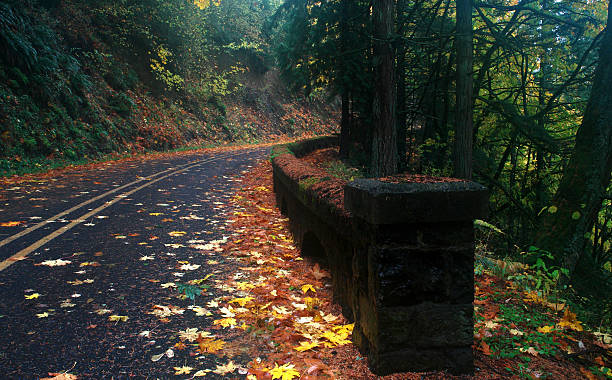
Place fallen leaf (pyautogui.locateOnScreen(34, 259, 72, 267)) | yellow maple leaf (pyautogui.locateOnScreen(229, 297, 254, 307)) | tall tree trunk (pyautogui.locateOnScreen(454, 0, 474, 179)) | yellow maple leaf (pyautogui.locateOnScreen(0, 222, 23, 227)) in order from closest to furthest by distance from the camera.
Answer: yellow maple leaf (pyautogui.locateOnScreen(229, 297, 254, 307))
fallen leaf (pyautogui.locateOnScreen(34, 259, 72, 267))
yellow maple leaf (pyautogui.locateOnScreen(0, 222, 23, 227))
tall tree trunk (pyautogui.locateOnScreen(454, 0, 474, 179))

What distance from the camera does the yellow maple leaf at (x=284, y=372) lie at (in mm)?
2863

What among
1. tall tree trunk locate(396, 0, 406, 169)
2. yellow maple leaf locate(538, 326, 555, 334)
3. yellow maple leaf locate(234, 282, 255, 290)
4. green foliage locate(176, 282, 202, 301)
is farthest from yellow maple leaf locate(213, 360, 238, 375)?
Result: tall tree trunk locate(396, 0, 406, 169)

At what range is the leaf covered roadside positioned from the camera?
3010 millimetres

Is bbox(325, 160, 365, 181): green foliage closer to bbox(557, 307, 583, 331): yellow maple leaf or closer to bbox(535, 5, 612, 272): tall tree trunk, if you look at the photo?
bbox(535, 5, 612, 272): tall tree trunk

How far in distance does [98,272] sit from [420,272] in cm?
362

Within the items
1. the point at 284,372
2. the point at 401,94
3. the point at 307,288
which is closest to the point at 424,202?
the point at 284,372

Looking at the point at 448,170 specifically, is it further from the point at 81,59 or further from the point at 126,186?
the point at 81,59

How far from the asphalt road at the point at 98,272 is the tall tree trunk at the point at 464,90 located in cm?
521

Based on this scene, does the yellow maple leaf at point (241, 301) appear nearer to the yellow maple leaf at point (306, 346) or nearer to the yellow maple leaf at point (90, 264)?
the yellow maple leaf at point (306, 346)

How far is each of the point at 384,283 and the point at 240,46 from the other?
34094 millimetres

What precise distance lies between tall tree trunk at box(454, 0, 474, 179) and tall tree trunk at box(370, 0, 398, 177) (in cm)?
141

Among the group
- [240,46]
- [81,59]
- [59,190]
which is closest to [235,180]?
[59,190]

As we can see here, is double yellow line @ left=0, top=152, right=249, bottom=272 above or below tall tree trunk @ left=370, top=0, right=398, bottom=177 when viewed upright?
below

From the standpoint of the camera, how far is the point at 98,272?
4543mm
